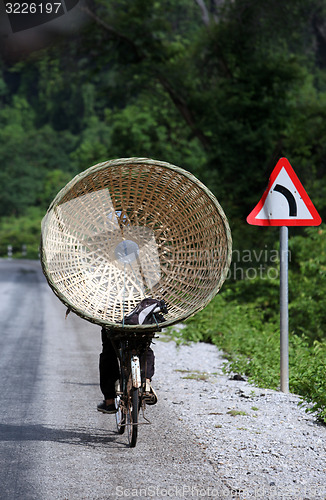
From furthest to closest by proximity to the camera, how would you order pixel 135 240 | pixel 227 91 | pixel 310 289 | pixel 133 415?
1. pixel 227 91
2. pixel 310 289
3. pixel 135 240
4. pixel 133 415

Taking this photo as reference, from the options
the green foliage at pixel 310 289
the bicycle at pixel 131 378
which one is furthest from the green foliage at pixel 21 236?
the bicycle at pixel 131 378

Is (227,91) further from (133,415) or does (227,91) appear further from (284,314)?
(133,415)

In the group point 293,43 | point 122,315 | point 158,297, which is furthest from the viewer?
point 293,43

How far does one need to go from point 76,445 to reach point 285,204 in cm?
350

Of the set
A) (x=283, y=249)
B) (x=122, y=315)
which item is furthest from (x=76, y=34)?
(x=122, y=315)

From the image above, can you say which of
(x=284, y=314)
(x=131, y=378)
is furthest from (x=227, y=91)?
(x=131, y=378)

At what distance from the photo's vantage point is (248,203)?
2205 centimetres

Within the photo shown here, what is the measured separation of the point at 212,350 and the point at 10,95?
226 feet

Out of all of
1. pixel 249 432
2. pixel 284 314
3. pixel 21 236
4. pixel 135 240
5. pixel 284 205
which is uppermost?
pixel 284 205

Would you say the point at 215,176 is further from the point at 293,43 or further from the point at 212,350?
the point at 212,350

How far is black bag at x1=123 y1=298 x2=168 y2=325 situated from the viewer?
545cm

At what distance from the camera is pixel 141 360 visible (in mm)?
5652

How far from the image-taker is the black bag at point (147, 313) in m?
5.45

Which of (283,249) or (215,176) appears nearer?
(283,249)
